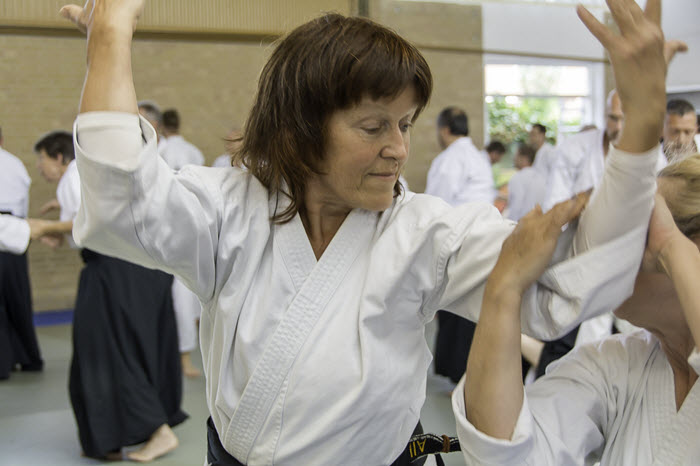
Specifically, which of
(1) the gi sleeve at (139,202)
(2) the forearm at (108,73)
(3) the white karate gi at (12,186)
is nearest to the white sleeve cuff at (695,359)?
(1) the gi sleeve at (139,202)

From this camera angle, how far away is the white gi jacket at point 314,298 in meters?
1.03

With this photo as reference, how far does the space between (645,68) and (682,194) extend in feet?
0.95

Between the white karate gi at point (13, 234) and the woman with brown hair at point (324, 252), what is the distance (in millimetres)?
2392

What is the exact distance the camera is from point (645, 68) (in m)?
0.85

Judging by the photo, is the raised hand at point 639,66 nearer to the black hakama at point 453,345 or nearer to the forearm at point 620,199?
the forearm at point 620,199

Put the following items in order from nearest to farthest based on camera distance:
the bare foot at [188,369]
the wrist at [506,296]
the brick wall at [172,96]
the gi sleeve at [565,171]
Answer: the wrist at [506,296]
the gi sleeve at [565,171]
the brick wall at [172,96]
the bare foot at [188,369]

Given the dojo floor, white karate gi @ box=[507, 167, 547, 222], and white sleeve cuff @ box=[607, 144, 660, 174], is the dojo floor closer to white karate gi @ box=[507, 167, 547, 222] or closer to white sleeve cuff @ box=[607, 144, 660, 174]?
white karate gi @ box=[507, 167, 547, 222]

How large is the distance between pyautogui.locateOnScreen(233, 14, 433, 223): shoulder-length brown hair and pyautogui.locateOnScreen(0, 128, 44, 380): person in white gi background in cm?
384

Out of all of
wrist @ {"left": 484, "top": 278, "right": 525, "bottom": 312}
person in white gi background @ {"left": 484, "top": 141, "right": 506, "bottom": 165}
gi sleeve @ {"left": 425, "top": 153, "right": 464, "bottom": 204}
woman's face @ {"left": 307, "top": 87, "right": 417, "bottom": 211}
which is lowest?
person in white gi background @ {"left": 484, "top": 141, "right": 506, "bottom": 165}

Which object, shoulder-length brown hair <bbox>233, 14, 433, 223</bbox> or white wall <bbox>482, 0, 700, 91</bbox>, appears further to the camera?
white wall <bbox>482, 0, 700, 91</bbox>

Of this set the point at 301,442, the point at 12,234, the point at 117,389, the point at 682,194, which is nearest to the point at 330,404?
A: the point at 301,442

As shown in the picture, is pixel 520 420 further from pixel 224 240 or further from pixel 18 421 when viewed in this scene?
pixel 18 421

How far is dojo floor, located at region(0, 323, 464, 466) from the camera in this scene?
324 cm

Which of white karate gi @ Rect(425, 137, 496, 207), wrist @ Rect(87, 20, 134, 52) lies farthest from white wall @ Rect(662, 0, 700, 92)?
wrist @ Rect(87, 20, 134, 52)
